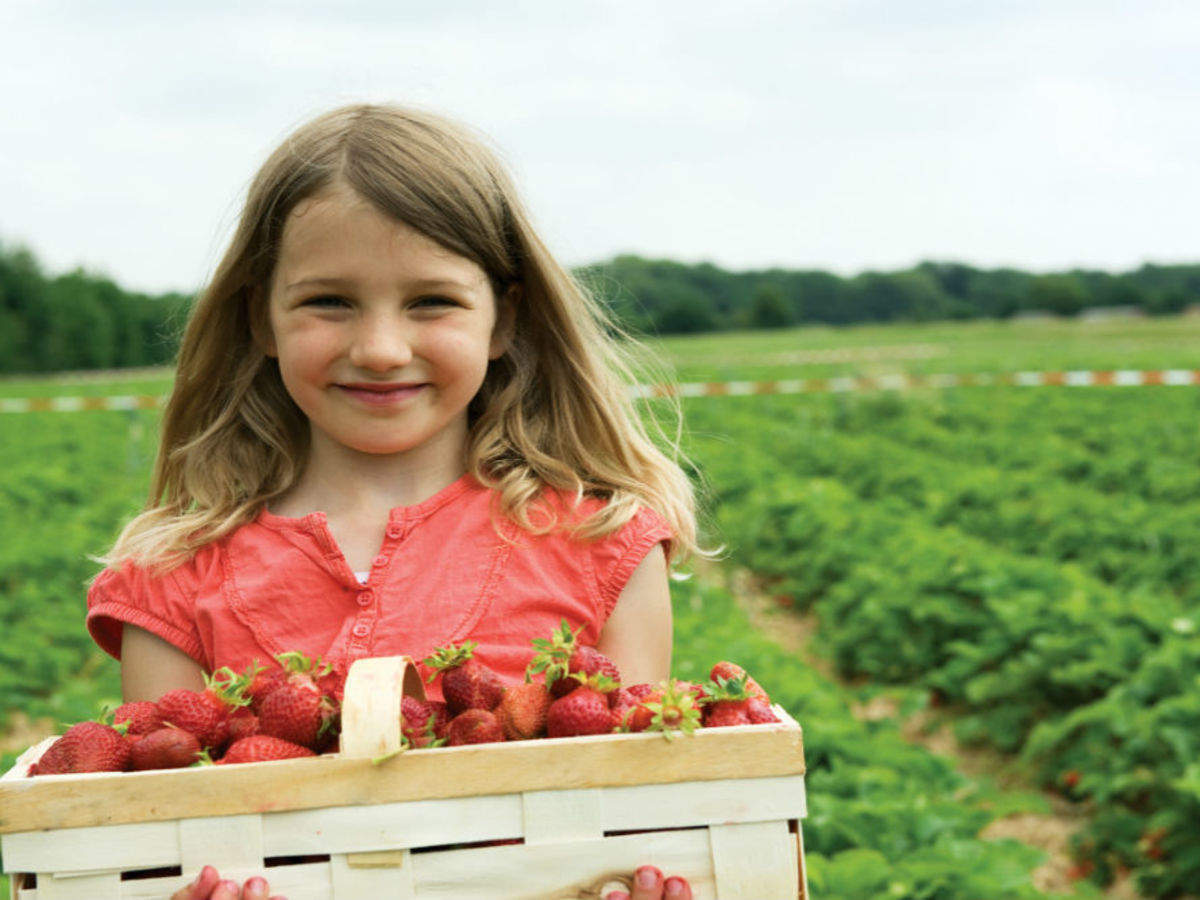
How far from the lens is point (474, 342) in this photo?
2.09 meters

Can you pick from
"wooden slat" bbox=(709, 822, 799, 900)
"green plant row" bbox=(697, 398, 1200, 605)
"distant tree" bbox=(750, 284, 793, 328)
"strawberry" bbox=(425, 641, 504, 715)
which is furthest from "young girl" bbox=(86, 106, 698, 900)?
"distant tree" bbox=(750, 284, 793, 328)

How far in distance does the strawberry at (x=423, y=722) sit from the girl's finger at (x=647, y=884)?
0.27 metres

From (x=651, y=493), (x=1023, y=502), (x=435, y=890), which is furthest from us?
(x=1023, y=502)

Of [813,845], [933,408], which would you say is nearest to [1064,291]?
[933,408]

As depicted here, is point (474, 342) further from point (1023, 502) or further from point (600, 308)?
point (1023, 502)

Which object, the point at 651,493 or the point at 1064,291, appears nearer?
the point at 651,493

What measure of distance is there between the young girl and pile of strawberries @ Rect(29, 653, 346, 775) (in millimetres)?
386

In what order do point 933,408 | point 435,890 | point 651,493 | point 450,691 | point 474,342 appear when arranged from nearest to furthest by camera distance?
point 435,890 < point 450,691 < point 474,342 < point 651,493 < point 933,408

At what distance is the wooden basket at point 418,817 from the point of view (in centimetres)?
143

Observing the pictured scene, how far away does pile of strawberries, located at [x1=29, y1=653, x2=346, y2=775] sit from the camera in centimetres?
151

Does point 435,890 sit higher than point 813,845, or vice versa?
point 435,890

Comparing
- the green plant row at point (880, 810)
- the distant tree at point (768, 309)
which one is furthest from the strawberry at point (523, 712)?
the distant tree at point (768, 309)

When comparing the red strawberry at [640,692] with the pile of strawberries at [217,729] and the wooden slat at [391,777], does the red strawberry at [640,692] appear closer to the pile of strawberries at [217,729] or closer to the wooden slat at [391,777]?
the wooden slat at [391,777]

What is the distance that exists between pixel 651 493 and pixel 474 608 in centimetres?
39
